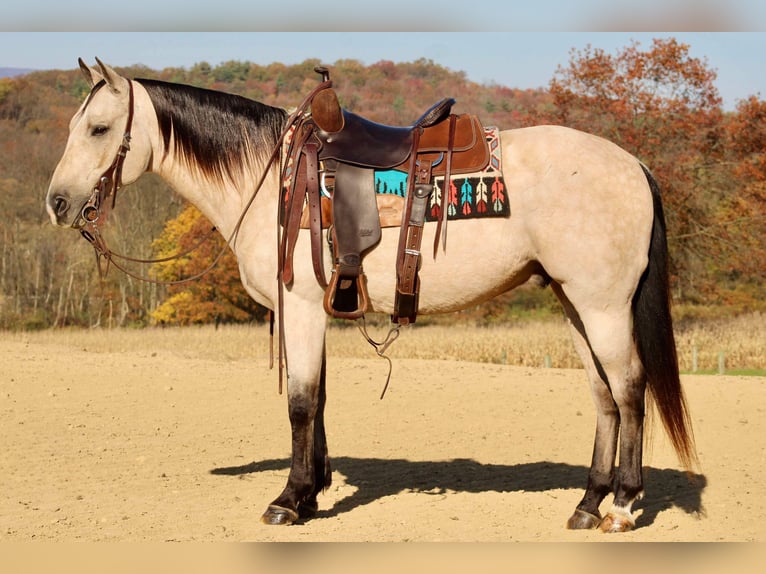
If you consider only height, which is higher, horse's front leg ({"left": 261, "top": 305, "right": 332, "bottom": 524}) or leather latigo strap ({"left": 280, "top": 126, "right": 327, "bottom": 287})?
leather latigo strap ({"left": 280, "top": 126, "right": 327, "bottom": 287})

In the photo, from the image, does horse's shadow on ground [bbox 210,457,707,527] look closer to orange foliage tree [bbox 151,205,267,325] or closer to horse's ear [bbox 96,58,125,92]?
horse's ear [bbox 96,58,125,92]

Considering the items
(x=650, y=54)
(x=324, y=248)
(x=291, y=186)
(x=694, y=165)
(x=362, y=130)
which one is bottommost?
(x=324, y=248)

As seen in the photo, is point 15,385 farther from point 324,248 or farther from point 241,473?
point 324,248

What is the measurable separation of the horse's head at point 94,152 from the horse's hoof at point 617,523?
3381 millimetres

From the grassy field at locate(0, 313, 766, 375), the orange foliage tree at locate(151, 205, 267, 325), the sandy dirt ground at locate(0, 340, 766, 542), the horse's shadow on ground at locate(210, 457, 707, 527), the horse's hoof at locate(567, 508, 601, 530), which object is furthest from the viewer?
the orange foliage tree at locate(151, 205, 267, 325)

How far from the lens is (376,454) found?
7.46 metres

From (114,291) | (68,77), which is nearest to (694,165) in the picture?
(114,291)

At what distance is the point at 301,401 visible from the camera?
4.99 m

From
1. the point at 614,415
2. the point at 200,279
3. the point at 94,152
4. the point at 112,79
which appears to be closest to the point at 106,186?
the point at 94,152

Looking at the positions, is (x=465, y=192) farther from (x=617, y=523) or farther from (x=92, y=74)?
(x=92, y=74)

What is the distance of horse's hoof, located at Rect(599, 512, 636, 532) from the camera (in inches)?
191

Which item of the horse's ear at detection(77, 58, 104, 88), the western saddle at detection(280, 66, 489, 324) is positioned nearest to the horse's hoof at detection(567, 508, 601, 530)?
the western saddle at detection(280, 66, 489, 324)

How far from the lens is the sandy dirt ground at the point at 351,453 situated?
5.14 meters

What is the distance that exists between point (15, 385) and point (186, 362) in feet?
7.56
